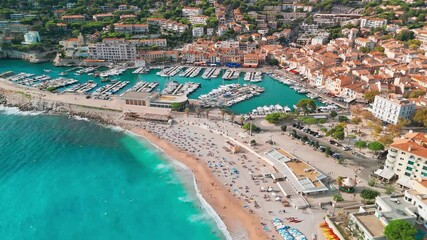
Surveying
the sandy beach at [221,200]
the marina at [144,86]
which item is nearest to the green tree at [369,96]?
the sandy beach at [221,200]

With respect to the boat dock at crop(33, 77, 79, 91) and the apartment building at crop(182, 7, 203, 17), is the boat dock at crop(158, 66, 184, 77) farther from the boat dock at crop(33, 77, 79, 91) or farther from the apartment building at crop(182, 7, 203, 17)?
the apartment building at crop(182, 7, 203, 17)

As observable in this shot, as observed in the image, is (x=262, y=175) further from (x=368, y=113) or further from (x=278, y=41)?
(x=278, y=41)

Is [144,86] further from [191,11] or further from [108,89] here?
[191,11]

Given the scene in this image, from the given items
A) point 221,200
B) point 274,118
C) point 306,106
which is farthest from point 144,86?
point 221,200

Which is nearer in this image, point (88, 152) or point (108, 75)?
point (88, 152)

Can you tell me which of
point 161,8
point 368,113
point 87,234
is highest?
point 161,8

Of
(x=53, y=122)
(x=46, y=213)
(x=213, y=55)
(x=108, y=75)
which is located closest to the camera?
(x=46, y=213)

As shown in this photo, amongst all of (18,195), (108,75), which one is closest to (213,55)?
(108,75)
